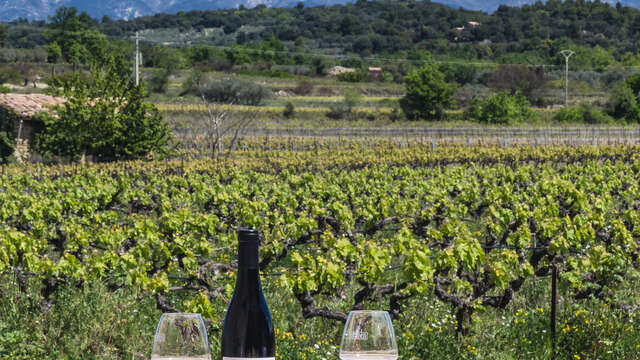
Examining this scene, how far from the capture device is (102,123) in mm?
27234

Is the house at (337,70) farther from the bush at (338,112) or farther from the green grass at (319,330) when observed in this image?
the green grass at (319,330)

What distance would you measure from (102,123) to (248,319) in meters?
26.3

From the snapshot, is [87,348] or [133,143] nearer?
[87,348]

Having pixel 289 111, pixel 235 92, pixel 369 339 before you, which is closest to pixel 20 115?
pixel 369 339

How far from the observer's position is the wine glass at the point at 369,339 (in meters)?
2.16

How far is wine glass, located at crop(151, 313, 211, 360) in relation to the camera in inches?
79.6

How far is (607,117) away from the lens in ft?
216

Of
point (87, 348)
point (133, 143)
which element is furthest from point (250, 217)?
point (133, 143)

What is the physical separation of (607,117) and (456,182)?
55281mm

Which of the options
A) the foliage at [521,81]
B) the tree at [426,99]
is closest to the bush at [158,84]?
the tree at [426,99]

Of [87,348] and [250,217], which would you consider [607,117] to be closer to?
[250,217]

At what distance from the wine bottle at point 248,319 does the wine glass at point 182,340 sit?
6.8 inches

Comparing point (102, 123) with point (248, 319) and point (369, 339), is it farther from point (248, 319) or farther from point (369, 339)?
point (369, 339)

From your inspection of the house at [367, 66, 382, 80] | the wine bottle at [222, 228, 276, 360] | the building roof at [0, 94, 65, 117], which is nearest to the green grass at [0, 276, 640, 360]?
the wine bottle at [222, 228, 276, 360]
